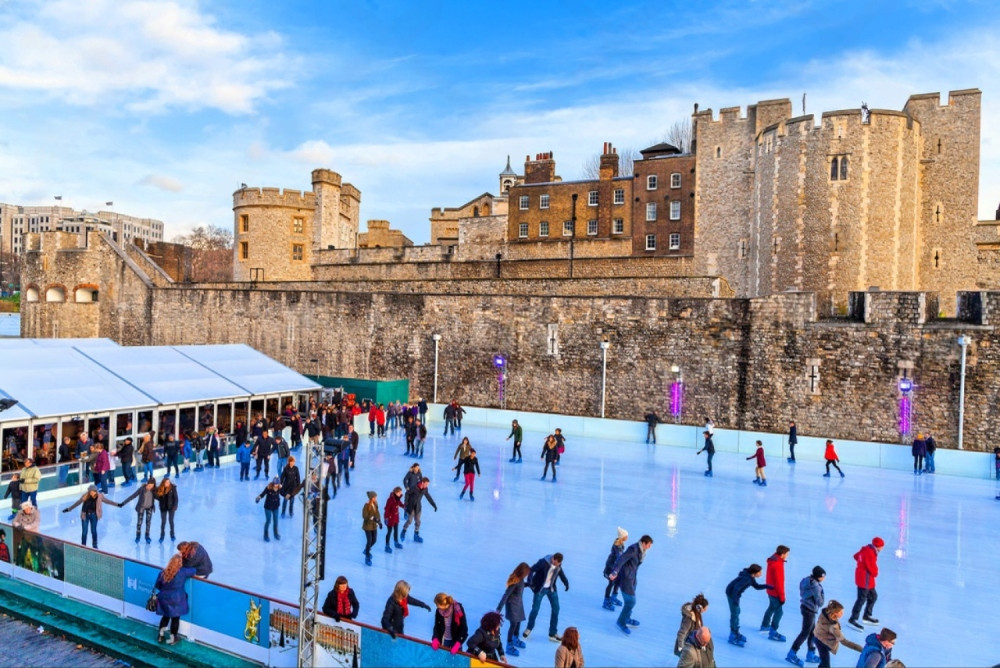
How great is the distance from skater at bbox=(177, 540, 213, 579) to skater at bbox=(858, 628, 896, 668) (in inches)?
234

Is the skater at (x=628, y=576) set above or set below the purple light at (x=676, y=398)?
below

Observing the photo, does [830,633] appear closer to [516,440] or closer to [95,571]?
[95,571]

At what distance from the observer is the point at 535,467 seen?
14.2m

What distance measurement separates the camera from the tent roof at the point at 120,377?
12.2 m

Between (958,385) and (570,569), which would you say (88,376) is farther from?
(958,385)

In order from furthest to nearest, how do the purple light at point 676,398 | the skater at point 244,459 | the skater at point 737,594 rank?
the purple light at point 676,398 < the skater at point 244,459 < the skater at point 737,594

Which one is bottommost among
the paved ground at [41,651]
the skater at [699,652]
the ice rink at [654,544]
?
the paved ground at [41,651]

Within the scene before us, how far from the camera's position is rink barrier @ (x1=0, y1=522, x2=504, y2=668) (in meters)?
5.36

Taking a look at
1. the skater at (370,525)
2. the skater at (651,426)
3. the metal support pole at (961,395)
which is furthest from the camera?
the skater at (651,426)

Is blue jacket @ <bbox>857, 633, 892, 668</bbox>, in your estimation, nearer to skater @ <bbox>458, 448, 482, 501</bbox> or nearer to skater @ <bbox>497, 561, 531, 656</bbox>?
skater @ <bbox>497, 561, 531, 656</bbox>

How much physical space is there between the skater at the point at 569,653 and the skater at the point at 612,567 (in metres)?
1.83

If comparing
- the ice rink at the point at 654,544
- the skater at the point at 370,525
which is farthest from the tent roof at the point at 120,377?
the skater at the point at 370,525

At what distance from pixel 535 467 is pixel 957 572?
7.74m

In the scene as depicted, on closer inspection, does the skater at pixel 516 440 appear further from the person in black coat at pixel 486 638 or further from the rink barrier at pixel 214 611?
the person in black coat at pixel 486 638
